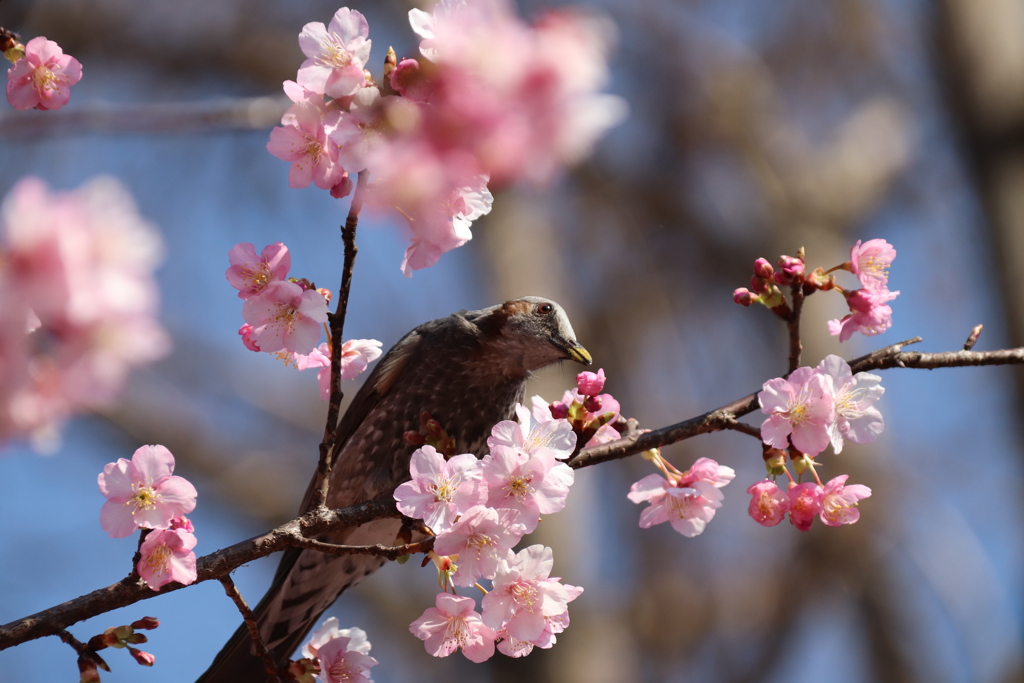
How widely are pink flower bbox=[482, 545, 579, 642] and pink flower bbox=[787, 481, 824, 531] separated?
0.50m

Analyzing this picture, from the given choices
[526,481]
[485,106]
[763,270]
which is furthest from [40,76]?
[763,270]

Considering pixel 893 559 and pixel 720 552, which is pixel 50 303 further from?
pixel 720 552

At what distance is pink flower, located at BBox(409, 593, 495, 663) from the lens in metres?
1.70

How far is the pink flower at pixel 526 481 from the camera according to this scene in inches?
61.6

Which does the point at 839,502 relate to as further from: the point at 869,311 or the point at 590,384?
the point at 590,384

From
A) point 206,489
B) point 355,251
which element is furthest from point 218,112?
point 206,489

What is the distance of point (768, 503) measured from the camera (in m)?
1.73

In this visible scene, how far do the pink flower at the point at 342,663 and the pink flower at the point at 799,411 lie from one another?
102cm

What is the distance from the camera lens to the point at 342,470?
2816mm

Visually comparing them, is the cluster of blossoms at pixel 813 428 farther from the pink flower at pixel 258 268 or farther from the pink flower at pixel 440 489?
the pink flower at pixel 258 268

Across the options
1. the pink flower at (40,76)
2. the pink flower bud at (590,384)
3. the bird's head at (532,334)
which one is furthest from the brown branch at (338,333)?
A: the bird's head at (532,334)

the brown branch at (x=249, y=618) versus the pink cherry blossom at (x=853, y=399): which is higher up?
the pink cherry blossom at (x=853, y=399)

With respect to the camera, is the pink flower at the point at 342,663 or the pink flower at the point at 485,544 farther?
the pink flower at the point at 342,663

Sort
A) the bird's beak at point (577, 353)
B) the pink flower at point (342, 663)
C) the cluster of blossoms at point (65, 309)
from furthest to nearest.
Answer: the bird's beak at point (577, 353), the pink flower at point (342, 663), the cluster of blossoms at point (65, 309)
